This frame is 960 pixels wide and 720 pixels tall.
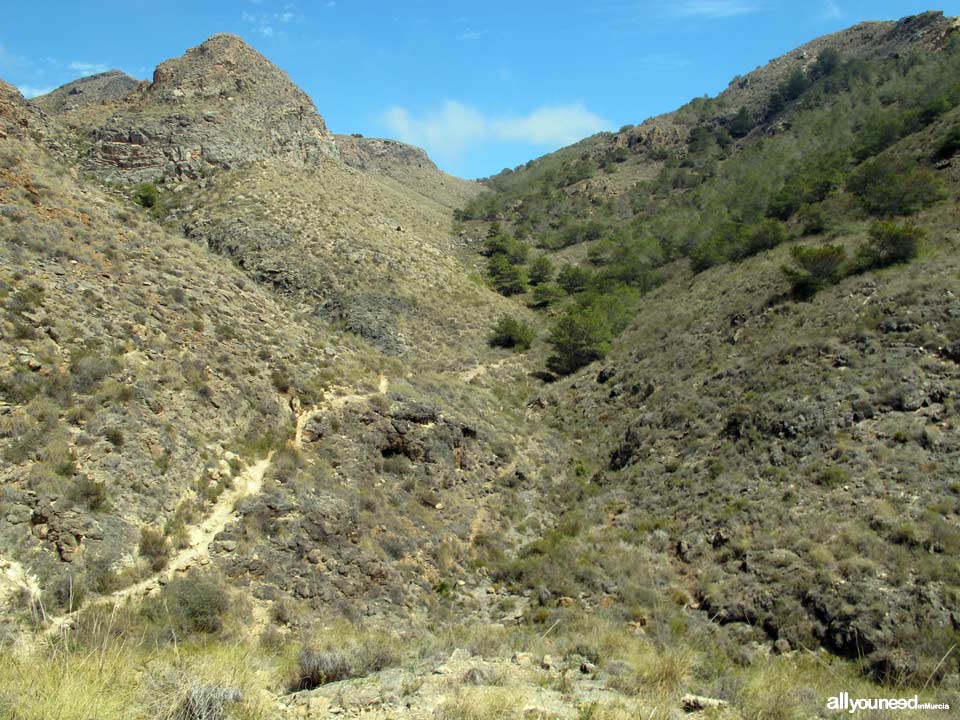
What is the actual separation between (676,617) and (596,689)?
22.9 feet

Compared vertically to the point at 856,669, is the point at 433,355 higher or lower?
higher

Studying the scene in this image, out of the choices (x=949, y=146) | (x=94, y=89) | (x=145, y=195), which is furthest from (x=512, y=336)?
(x=94, y=89)

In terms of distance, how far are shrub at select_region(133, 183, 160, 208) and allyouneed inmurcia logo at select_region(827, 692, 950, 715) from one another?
3780 cm

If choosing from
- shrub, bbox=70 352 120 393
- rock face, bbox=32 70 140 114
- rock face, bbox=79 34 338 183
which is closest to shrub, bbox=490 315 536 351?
rock face, bbox=79 34 338 183

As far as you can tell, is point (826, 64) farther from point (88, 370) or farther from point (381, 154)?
point (88, 370)

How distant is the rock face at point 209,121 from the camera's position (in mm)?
35969

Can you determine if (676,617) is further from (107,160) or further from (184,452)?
(107,160)

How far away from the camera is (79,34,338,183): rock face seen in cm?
3597

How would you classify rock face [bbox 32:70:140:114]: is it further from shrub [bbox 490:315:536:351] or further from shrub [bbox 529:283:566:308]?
shrub [bbox 490:315:536:351]

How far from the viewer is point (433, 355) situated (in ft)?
103

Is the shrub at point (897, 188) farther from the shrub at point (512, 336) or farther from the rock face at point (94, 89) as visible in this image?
the rock face at point (94, 89)

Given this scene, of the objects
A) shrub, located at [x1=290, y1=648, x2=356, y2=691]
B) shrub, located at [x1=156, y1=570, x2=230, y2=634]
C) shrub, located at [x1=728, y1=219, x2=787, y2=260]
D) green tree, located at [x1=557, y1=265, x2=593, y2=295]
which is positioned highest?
green tree, located at [x1=557, y1=265, x2=593, y2=295]

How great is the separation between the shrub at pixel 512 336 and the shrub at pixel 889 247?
58.6 ft

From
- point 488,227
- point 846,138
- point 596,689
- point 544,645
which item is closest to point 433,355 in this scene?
point 544,645
